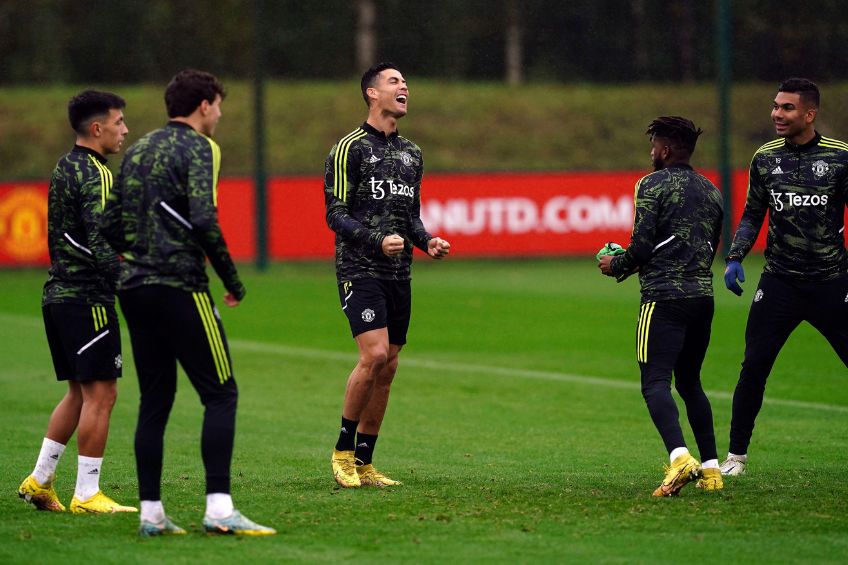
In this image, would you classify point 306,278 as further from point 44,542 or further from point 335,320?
point 44,542

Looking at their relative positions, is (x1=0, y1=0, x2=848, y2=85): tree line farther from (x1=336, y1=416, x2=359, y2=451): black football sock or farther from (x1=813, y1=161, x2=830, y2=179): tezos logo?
(x1=336, y1=416, x2=359, y2=451): black football sock

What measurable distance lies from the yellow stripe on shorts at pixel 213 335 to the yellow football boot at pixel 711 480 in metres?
2.86

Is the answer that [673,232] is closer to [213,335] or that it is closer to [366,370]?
[366,370]

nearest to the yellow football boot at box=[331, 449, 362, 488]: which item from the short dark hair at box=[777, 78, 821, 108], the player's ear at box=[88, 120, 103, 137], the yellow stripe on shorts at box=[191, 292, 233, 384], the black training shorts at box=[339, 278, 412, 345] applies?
the black training shorts at box=[339, 278, 412, 345]

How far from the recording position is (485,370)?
45.7ft

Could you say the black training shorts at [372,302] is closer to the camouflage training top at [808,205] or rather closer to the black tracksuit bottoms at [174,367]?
the black tracksuit bottoms at [174,367]

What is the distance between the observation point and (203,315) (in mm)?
6477

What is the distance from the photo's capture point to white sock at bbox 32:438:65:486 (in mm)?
7457

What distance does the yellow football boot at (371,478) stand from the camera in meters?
8.12

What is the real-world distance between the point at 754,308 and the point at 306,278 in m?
16.7

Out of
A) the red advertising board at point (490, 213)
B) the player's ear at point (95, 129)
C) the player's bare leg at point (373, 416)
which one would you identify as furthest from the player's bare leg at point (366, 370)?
the red advertising board at point (490, 213)

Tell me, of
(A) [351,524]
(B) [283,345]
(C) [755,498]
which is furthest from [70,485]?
(B) [283,345]

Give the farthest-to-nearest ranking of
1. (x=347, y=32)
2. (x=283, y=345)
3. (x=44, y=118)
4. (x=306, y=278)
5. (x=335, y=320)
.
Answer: (x=44, y=118) → (x=347, y=32) → (x=306, y=278) → (x=335, y=320) → (x=283, y=345)

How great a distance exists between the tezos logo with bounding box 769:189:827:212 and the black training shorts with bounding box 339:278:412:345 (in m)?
2.28
